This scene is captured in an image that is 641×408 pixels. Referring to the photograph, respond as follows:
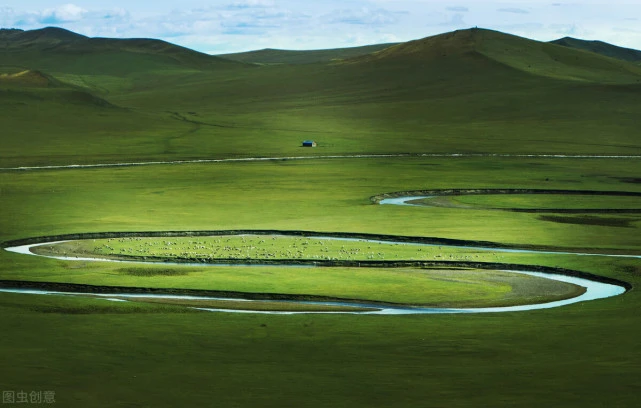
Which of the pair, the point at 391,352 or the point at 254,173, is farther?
the point at 254,173

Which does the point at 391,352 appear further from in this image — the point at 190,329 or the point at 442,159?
the point at 442,159

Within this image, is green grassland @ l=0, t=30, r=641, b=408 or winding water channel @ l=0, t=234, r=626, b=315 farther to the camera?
winding water channel @ l=0, t=234, r=626, b=315

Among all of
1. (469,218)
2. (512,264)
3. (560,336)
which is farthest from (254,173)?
(560,336)

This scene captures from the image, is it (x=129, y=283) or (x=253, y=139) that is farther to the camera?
(x=253, y=139)

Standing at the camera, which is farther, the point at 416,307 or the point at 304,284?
the point at 304,284

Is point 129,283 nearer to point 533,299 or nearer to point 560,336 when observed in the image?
point 533,299

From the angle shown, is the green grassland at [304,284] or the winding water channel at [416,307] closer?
the green grassland at [304,284]

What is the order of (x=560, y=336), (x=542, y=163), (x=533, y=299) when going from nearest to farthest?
(x=560, y=336) < (x=533, y=299) < (x=542, y=163)

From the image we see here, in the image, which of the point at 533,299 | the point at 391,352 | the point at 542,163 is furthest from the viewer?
the point at 542,163

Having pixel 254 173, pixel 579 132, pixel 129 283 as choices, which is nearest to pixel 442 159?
pixel 254 173
